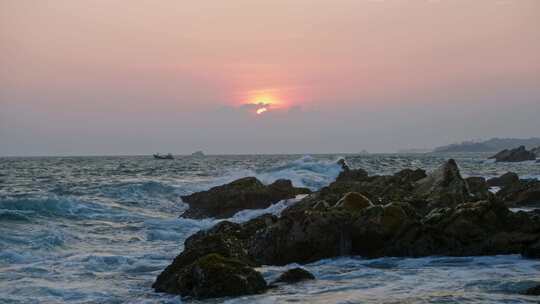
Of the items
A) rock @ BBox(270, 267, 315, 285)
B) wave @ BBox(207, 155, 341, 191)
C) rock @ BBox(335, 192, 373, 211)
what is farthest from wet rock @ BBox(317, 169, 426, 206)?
wave @ BBox(207, 155, 341, 191)

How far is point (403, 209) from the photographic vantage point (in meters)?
15.4

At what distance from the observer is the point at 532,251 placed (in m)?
12.9

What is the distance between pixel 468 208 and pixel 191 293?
24.4 ft

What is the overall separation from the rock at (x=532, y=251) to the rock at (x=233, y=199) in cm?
1660

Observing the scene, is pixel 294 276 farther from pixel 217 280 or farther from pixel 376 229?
pixel 376 229

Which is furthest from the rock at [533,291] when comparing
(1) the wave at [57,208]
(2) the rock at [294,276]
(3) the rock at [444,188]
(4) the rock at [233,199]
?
(1) the wave at [57,208]

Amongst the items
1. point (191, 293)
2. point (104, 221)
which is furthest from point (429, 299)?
point (104, 221)

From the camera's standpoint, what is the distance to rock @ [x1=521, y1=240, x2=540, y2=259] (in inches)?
506

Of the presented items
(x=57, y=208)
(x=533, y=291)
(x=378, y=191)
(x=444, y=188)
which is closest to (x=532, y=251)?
(x=533, y=291)

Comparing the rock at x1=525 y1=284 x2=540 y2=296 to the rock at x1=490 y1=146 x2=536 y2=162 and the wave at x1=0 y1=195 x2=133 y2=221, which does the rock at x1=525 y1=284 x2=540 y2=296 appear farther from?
the rock at x1=490 y1=146 x2=536 y2=162

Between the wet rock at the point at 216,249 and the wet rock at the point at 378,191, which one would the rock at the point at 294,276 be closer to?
the wet rock at the point at 216,249

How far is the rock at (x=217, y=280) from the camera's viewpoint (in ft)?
36.1

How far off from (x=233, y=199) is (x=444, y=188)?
11944 millimetres

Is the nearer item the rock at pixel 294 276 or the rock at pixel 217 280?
the rock at pixel 217 280
